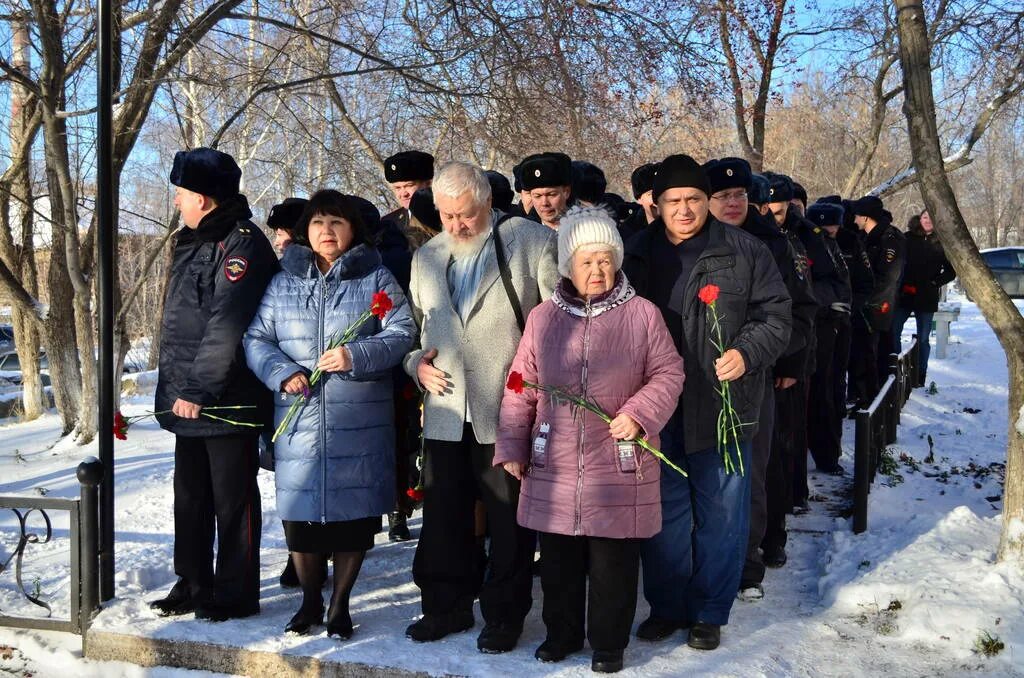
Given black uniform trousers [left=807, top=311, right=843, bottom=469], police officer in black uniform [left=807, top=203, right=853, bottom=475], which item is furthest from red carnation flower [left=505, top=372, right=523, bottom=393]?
black uniform trousers [left=807, top=311, right=843, bottom=469]

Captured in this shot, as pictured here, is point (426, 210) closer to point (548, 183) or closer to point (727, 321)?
point (548, 183)

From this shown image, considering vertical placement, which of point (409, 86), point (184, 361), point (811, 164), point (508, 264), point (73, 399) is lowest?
point (73, 399)

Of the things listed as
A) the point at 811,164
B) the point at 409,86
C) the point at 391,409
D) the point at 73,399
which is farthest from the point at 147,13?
the point at 811,164

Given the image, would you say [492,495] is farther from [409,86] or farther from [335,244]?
[409,86]

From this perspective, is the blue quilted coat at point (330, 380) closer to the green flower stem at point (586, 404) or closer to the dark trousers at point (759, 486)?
the green flower stem at point (586, 404)

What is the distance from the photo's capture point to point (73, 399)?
946cm

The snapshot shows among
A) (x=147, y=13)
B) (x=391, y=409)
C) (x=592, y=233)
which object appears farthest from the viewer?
(x=147, y=13)

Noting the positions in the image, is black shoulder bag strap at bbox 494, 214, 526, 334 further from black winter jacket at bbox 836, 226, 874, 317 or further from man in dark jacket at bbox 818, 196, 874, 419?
black winter jacket at bbox 836, 226, 874, 317

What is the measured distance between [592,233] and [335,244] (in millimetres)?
1145

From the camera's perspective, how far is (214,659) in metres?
3.98

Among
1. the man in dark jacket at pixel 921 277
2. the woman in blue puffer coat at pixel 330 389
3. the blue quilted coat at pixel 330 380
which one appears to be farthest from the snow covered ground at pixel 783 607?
the man in dark jacket at pixel 921 277

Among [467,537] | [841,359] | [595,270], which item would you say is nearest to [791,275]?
[595,270]

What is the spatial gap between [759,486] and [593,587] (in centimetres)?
112

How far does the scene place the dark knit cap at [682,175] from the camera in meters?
3.88
